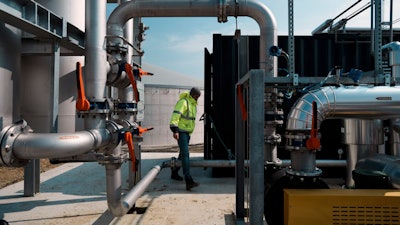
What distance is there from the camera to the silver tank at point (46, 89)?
3539 millimetres

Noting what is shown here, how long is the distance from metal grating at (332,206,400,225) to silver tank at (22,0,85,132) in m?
3.01

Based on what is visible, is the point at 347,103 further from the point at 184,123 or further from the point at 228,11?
the point at 184,123

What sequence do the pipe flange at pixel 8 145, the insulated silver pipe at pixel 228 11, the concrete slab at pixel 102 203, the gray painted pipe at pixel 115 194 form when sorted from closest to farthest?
the pipe flange at pixel 8 145, the gray painted pipe at pixel 115 194, the concrete slab at pixel 102 203, the insulated silver pipe at pixel 228 11

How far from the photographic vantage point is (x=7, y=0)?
99.2 inches

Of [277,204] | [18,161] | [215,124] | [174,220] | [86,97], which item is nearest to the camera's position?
[18,161]

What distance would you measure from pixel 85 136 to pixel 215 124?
3768mm

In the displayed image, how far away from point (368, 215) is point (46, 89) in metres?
3.50

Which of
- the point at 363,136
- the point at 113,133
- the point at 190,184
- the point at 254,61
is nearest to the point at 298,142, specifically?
the point at 363,136

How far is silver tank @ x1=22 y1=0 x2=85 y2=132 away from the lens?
11.6 feet

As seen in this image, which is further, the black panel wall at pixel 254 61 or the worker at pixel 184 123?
the black panel wall at pixel 254 61

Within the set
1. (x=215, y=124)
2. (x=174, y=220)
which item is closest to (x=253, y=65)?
(x=215, y=124)

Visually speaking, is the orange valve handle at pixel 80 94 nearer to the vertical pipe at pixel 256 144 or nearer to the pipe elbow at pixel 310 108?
the vertical pipe at pixel 256 144

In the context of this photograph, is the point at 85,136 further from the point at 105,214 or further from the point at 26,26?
the point at 105,214

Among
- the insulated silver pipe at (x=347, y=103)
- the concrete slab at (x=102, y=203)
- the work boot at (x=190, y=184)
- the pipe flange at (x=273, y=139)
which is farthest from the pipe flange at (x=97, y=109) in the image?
the work boot at (x=190, y=184)
